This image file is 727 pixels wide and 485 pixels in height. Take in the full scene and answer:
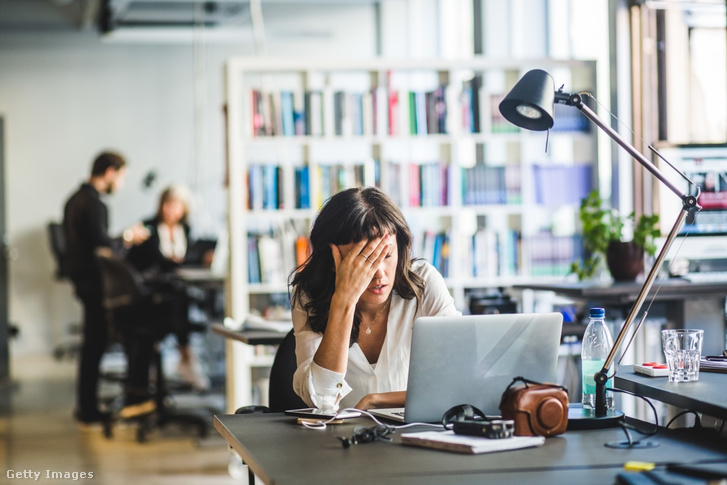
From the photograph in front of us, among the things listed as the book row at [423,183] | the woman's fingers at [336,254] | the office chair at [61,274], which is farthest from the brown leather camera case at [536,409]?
the office chair at [61,274]

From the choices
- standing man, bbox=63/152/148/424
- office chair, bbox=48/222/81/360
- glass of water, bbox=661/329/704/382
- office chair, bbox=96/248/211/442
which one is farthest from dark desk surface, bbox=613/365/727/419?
office chair, bbox=48/222/81/360

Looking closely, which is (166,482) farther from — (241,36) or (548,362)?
(241,36)

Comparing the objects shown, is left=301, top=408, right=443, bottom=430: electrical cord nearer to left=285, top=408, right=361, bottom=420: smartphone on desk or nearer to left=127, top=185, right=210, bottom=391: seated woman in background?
left=285, top=408, right=361, bottom=420: smartphone on desk

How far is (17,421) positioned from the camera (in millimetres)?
5852

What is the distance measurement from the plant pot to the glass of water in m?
2.12

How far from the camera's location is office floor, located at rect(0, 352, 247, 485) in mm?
4352

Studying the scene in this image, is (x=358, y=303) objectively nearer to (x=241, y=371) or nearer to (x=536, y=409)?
(x=536, y=409)

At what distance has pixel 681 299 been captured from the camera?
12.5 feet

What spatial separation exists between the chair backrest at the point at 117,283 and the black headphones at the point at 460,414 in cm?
384

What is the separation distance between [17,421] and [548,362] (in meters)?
4.93

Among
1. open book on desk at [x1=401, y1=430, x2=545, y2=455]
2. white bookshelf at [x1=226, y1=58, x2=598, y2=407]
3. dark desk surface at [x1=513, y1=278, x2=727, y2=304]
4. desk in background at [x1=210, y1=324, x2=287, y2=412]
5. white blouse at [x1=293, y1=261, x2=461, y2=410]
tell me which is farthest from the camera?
white bookshelf at [x1=226, y1=58, x2=598, y2=407]

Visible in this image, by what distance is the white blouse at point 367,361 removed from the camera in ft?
7.00

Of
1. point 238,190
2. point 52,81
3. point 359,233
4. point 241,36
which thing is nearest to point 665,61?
point 238,190

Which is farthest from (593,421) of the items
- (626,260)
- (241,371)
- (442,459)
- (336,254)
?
(241,371)
